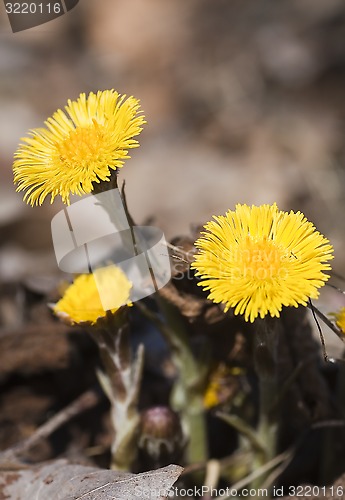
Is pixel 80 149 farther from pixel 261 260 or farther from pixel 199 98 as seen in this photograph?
pixel 199 98

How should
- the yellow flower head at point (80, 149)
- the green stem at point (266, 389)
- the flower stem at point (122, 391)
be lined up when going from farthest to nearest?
the flower stem at point (122, 391) < the green stem at point (266, 389) < the yellow flower head at point (80, 149)

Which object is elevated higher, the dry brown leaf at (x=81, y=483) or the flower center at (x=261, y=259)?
the flower center at (x=261, y=259)

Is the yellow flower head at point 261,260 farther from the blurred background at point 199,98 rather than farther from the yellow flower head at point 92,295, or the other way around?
the blurred background at point 199,98

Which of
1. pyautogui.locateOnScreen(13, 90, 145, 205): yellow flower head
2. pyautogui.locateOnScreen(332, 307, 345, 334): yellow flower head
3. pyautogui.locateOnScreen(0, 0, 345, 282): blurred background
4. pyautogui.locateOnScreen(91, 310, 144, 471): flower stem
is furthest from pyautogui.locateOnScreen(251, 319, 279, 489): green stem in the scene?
pyautogui.locateOnScreen(0, 0, 345, 282): blurred background

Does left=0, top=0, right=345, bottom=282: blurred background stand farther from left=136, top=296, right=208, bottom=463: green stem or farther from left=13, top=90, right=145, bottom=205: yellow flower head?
left=13, top=90, right=145, bottom=205: yellow flower head

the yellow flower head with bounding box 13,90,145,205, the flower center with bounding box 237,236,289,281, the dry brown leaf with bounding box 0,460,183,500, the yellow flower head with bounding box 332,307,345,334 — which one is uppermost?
the yellow flower head with bounding box 13,90,145,205

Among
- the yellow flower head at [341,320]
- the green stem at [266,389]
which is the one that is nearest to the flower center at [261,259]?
the green stem at [266,389]
